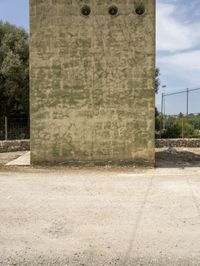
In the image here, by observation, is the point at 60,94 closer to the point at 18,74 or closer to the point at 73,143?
the point at 73,143

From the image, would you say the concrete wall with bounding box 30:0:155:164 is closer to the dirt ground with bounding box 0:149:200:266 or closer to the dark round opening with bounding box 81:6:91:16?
the dark round opening with bounding box 81:6:91:16

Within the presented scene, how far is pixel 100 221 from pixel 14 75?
76.4 feet

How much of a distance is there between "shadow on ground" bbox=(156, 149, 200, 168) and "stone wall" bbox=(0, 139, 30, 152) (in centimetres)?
713

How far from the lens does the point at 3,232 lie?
7.66 meters

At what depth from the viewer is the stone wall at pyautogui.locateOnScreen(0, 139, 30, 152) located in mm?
23781

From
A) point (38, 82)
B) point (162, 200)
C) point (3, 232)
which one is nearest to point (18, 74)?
point (38, 82)

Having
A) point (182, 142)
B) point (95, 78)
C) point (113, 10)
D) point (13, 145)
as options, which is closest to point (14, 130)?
point (13, 145)

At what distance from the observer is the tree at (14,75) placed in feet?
99.1

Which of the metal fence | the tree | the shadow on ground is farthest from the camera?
the tree

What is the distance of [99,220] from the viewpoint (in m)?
8.47

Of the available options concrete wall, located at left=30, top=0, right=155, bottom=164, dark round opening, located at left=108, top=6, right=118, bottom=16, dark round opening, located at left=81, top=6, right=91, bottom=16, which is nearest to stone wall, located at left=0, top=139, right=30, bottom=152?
concrete wall, located at left=30, top=0, right=155, bottom=164

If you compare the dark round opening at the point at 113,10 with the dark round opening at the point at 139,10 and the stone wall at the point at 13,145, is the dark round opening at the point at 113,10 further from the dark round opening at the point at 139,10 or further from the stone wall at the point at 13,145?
the stone wall at the point at 13,145

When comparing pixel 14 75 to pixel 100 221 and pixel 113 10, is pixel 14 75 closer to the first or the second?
pixel 113 10

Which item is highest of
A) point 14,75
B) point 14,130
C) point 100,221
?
point 14,75
